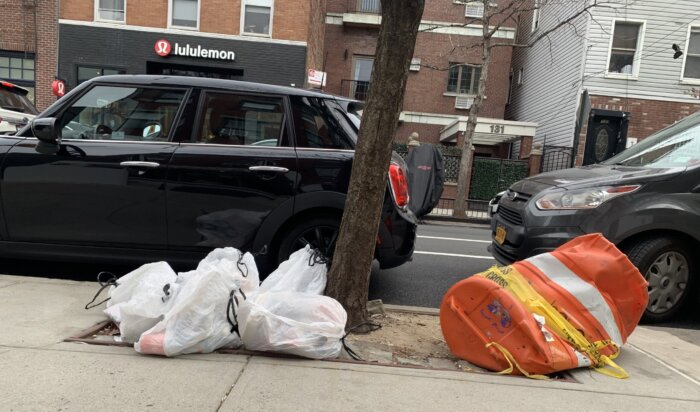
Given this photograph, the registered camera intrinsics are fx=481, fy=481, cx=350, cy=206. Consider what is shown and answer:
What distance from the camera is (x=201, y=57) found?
1667 centimetres

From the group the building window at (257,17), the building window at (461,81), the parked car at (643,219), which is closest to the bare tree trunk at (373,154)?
the parked car at (643,219)

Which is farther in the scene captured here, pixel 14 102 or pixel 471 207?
pixel 471 207

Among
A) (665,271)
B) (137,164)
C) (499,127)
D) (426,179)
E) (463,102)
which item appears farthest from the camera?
(463,102)

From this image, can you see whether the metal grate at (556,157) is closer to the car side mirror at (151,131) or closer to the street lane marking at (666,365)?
the street lane marking at (666,365)

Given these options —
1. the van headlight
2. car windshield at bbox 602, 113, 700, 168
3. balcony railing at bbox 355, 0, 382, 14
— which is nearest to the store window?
balcony railing at bbox 355, 0, 382, 14

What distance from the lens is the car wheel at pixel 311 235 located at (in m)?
4.21

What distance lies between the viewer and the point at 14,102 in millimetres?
8148

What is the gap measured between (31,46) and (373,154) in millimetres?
17535

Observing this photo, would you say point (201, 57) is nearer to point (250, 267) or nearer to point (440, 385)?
point (250, 267)

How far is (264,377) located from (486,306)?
141 centimetres

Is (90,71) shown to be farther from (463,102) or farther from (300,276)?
(300,276)

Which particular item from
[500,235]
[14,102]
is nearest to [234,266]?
[500,235]

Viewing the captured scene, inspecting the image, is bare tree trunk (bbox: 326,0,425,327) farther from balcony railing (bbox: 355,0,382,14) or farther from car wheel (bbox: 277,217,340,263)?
balcony railing (bbox: 355,0,382,14)

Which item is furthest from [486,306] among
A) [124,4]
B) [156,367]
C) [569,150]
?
[124,4]
